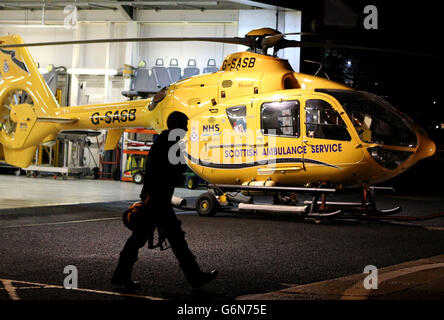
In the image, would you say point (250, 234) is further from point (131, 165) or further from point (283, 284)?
point (131, 165)

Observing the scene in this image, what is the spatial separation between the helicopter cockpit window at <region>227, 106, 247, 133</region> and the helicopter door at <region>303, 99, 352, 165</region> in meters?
1.36

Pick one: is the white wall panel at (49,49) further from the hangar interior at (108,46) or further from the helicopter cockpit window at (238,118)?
the helicopter cockpit window at (238,118)

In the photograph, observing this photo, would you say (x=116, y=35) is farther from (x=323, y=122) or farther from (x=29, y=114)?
(x=323, y=122)

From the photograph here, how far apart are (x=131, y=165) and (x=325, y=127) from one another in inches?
538

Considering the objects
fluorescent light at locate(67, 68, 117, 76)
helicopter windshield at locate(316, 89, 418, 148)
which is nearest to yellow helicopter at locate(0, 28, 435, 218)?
helicopter windshield at locate(316, 89, 418, 148)

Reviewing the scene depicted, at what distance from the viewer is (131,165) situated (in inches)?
877

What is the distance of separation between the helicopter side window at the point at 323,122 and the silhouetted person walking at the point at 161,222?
5218 millimetres

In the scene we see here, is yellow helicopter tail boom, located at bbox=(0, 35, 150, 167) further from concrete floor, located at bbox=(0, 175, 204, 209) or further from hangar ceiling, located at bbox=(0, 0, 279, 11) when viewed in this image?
hangar ceiling, located at bbox=(0, 0, 279, 11)

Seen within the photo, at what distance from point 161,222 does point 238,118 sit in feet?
20.1

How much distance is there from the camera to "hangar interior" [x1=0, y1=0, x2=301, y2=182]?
23766 millimetres

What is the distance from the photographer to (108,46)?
81.6 ft

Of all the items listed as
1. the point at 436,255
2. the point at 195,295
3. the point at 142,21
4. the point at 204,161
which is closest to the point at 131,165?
the point at 142,21

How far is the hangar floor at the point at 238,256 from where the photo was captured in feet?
16.1

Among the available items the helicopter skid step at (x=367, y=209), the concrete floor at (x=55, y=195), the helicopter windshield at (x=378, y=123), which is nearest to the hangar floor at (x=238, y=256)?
the helicopter skid step at (x=367, y=209)
